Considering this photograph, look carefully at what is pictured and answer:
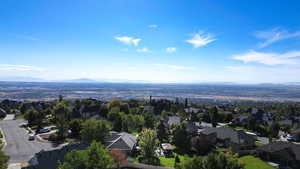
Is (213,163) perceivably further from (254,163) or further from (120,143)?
(254,163)

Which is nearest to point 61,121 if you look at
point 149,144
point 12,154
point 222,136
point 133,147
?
point 12,154

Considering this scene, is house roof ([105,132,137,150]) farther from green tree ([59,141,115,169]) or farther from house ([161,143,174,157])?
green tree ([59,141,115,169])

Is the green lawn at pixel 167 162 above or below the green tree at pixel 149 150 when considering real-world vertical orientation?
below

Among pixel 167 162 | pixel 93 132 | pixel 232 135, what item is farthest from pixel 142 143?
pixel 232 135

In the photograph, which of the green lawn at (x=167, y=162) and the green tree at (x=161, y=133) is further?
the green tree at (x=161, y=133)

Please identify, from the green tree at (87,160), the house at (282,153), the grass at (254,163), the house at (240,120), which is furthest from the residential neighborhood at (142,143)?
the green tree at (87,160)

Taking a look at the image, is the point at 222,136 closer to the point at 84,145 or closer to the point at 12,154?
the point at 84,145

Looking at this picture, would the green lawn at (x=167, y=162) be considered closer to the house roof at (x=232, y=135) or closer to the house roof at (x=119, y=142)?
the house roof at (x=119, y=142)
